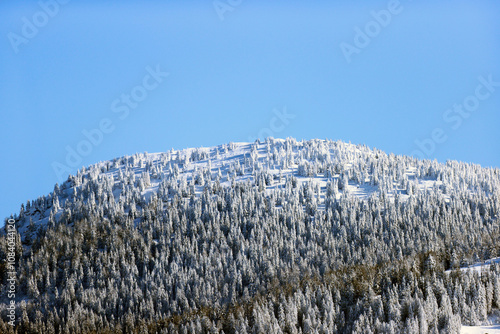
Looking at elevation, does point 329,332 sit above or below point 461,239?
below

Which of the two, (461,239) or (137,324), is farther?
(461,239)

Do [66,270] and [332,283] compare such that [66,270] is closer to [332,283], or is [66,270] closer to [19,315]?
[19,315]

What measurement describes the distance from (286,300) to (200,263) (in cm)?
5257

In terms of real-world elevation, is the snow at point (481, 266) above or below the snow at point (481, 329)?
above

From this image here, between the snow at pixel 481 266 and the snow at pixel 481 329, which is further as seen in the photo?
the snow at pixel 481 266

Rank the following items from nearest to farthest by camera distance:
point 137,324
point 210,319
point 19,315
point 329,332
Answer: point 329,332 → point 210,319 → point 137,324 → point 19,315

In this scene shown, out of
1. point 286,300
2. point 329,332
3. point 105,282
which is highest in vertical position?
point 105,282

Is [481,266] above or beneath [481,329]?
above

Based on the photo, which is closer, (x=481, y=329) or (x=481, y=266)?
(x=481, y=329)

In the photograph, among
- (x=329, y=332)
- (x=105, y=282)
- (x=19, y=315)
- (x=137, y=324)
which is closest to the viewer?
(x=329, y=332)

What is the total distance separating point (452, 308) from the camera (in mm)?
128625

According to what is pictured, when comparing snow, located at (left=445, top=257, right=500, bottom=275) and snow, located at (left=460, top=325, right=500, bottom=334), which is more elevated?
snow, located at (left=445, top=257, right=500, bottom=275)

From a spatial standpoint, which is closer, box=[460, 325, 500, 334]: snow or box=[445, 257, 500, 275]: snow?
box=[460, 325, 500, 334]: snow

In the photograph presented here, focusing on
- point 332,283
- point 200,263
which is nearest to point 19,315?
point 200,263
